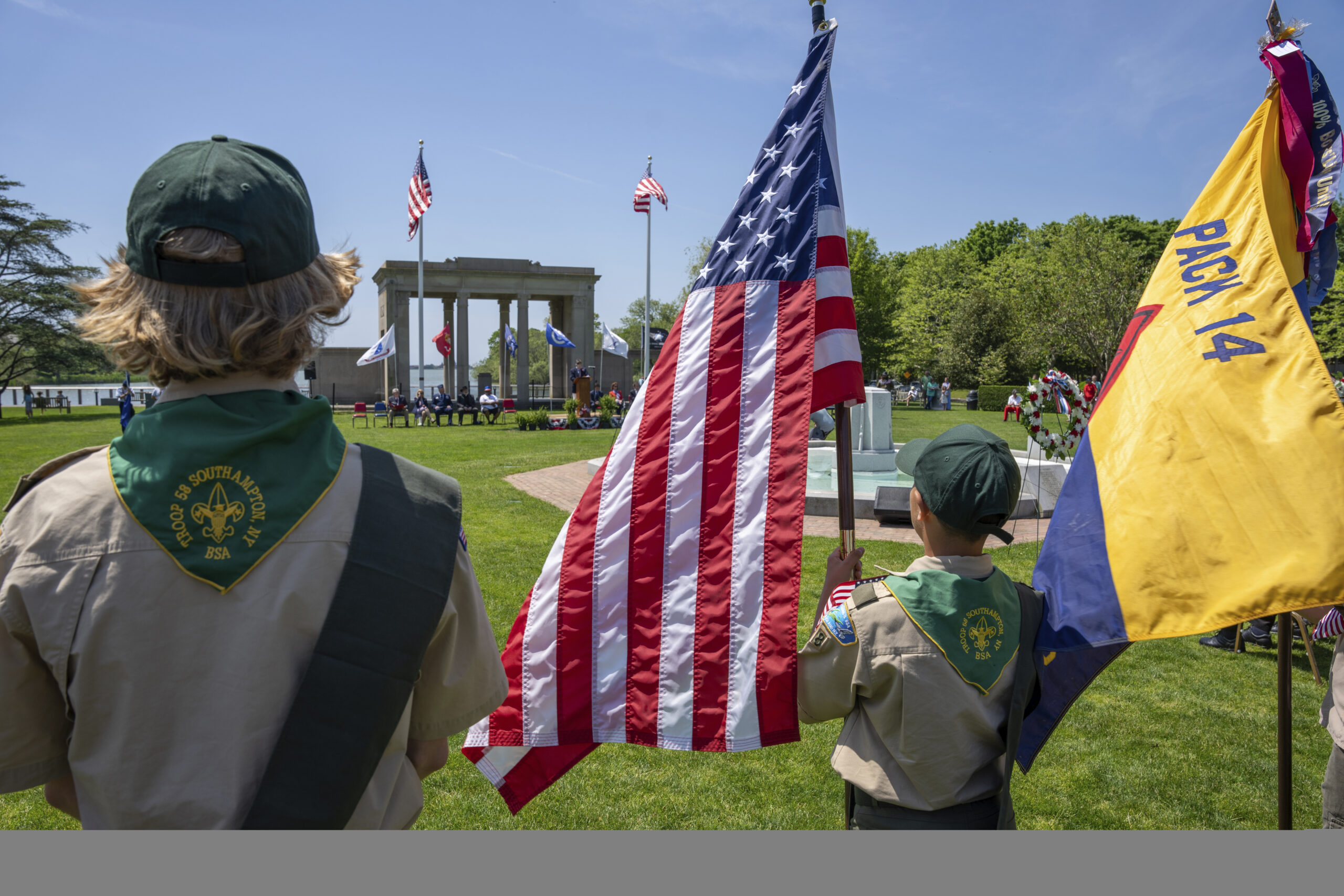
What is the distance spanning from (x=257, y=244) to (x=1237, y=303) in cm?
276

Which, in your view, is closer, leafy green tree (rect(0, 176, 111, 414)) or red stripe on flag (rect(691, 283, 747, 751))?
red stripe on flag (rect(691, 283, 747, 751))

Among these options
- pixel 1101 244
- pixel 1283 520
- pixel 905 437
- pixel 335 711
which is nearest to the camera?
pixel 335 711

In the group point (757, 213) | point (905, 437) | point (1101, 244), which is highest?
point (1101, 244)

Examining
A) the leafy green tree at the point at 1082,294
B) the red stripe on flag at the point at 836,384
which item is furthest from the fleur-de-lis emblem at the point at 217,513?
the leafy green tree at the point at 1082,294

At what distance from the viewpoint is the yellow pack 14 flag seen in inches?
86.9

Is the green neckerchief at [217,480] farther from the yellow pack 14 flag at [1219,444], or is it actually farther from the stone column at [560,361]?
the stone column at [560,361]

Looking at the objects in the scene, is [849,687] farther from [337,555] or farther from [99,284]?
[99,284]

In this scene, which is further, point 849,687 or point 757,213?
point 757,213

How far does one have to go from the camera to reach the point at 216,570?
4.36 ft

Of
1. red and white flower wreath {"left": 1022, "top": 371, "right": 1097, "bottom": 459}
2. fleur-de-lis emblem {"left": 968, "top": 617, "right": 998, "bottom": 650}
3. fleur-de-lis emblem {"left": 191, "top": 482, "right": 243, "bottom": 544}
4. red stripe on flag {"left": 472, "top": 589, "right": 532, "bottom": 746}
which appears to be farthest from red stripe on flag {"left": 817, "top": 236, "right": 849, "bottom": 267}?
red and white flower wreath {"left": 1022, "top": 371, "right": 1097, "bottom": 459}

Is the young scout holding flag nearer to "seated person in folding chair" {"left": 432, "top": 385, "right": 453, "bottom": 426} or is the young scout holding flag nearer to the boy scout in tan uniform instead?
the boy scout in tan uniform

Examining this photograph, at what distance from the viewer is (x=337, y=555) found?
140 cm

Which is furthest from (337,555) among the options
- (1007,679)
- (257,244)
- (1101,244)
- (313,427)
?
(1101,244)

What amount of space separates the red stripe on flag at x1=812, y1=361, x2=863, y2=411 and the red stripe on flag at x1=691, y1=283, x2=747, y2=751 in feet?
0.93
